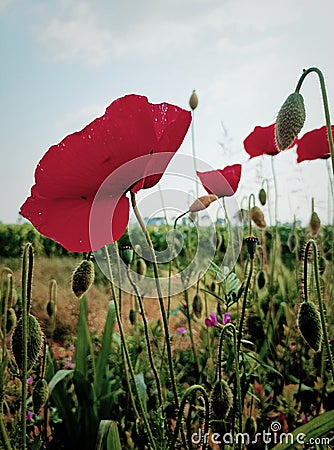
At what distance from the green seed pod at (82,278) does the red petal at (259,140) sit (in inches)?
20.7

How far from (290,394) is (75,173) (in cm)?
74

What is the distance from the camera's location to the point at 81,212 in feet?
1.50

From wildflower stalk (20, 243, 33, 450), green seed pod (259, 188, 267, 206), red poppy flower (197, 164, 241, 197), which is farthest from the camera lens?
green seed pod (259, 188, 267, 206)

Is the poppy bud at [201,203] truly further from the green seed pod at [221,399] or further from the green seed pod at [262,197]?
the green seed pod at [262,197]

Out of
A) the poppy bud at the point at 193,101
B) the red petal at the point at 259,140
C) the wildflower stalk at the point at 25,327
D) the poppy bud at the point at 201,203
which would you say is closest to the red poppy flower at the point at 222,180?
the poppy bud at the point at 201,203

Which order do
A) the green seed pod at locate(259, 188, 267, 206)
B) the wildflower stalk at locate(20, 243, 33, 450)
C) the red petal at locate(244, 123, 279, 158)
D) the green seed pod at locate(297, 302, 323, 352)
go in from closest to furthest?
1. the wildflower stalk at locate(20, 243, 33, 450)
2. the green seed pod at locate(297, 302, 323, 352)
3. the red petal at locate(244, 123, 279, 158)
4. the green seed pod at locate(259, 188, 267, 206)

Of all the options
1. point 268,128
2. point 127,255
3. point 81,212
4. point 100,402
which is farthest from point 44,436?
point 268,128

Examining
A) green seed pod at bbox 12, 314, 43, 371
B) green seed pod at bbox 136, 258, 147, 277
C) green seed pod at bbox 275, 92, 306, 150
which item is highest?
green seed pod at bbox 275, 92, 306, 150

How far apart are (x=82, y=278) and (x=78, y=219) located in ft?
0.45

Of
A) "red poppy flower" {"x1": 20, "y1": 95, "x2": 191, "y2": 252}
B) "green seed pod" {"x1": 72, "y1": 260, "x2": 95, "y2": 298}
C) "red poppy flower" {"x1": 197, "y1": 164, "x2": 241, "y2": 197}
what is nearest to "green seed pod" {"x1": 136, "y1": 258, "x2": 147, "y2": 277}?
"red poppy flower" {"x1": 197, "y1": 164, "x2": 241, "y2": 197}

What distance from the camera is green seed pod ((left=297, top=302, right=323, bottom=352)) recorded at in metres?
0.56

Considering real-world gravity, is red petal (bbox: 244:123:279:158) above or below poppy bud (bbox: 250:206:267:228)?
above

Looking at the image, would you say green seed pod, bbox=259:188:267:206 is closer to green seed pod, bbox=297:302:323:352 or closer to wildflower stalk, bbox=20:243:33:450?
green seed pod, bbox=297:302:323:352

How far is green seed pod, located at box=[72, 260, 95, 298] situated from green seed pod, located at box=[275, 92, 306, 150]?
253mm
